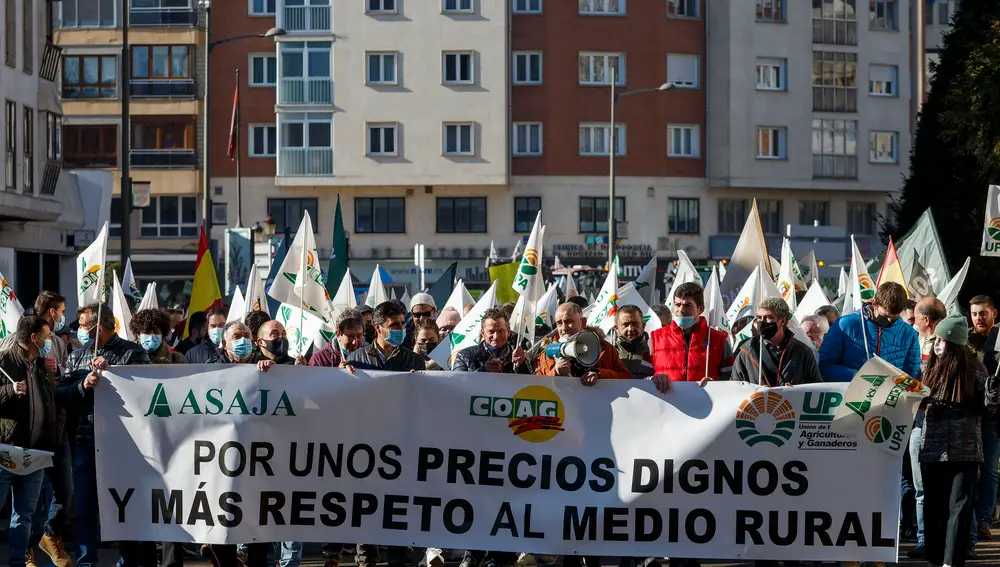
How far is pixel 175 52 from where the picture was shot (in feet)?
182

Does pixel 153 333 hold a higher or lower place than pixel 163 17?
lower

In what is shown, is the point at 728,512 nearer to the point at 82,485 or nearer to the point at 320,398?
the point at 320,398

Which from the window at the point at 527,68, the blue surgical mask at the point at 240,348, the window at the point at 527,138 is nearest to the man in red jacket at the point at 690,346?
the blue surgical mask at the point at 240,348

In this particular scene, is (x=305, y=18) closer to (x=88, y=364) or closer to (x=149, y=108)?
(x=149, y=108)

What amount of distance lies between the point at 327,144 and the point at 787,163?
51.1 ft

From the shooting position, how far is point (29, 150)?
3444 centimetres

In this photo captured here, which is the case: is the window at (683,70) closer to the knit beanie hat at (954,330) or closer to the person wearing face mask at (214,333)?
the person wearing face mask at (214,333)

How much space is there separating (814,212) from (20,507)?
4877 centimetres

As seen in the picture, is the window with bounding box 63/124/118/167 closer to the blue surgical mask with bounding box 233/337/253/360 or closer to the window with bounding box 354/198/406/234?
the window with bounding box 354/198/406/234

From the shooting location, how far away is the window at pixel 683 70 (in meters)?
55.2

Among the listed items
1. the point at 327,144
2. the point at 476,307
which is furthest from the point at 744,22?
the point at 476,307

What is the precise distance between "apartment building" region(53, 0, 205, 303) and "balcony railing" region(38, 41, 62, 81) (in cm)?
1810

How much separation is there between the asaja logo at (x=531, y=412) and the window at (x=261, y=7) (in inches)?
1833

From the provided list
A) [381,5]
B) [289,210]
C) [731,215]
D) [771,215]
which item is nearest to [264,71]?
[381,5]
